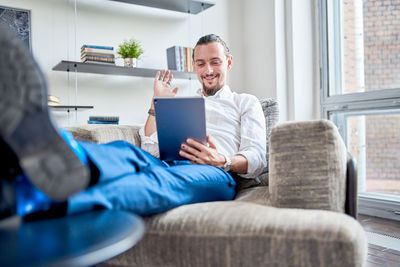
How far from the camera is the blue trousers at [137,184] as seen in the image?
29.1 inches

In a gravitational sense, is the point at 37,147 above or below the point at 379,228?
above

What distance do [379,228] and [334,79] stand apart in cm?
127

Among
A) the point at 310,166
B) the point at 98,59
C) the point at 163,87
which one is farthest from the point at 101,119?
the point at 310,166

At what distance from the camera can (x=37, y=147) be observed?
55 centimetres

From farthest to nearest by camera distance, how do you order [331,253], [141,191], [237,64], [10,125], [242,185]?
[237,64] < [242,185] < [141,191] < [331,253] < [10,125]

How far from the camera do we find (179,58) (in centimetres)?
273

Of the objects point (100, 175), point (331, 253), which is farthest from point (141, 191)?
point (331, 253)

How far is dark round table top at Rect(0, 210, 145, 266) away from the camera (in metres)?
0.44

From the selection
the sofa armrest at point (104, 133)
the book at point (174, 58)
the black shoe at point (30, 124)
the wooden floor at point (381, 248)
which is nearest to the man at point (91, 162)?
A: the black shoe at point (30, 124)

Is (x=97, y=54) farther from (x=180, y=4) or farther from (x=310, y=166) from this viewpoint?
(x=310, y=166)

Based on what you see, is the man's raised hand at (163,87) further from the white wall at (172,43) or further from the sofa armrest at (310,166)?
the white wall at (172,43)

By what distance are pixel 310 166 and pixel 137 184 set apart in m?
0.44

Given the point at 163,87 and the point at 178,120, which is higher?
the point at 163,87

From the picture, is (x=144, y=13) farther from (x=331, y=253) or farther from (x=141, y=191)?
(x=331, y=253)
